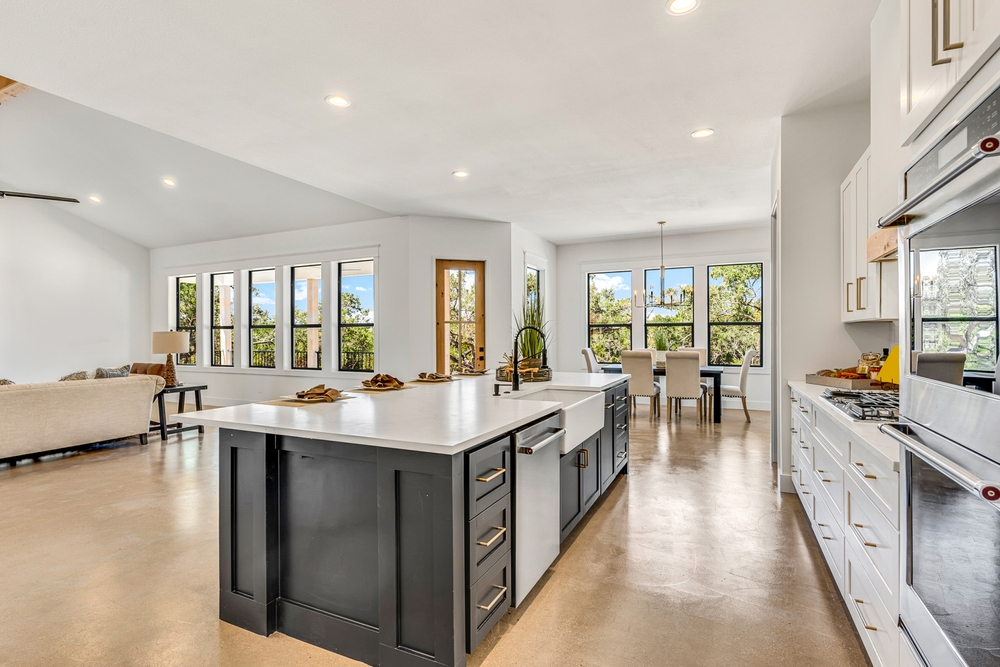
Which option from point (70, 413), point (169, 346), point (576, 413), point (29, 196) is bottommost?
point (70, 413)

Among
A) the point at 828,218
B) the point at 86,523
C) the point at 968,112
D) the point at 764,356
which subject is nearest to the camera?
the point at 968,112

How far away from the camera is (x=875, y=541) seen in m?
1.58

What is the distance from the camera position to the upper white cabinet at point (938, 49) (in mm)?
938

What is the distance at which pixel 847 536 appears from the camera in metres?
1.94

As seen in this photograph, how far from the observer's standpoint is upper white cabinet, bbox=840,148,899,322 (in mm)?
2660

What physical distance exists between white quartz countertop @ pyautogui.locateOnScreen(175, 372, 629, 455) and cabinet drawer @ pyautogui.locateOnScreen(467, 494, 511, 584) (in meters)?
0.28

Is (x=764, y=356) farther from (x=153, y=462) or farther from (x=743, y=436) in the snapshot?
(x=153, y=462)

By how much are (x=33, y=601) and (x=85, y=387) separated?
10.9 feet

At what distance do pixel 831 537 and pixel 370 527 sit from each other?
2012 mm

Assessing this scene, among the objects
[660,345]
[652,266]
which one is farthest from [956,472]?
[652,266]

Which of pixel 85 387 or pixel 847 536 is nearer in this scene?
pixel 847 536

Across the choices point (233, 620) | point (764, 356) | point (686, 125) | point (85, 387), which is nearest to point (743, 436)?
point (764, 356)

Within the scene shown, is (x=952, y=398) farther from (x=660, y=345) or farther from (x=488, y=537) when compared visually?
(x=660, y=345)

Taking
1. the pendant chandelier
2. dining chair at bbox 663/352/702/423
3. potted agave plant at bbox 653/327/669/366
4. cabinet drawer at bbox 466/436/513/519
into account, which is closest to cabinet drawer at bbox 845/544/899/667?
cabinet drawer at bbox 466/436/513/519
